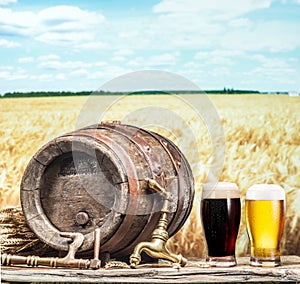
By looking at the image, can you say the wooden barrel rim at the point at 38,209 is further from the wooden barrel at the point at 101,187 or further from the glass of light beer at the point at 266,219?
the glass of light beer at the point at 266,219

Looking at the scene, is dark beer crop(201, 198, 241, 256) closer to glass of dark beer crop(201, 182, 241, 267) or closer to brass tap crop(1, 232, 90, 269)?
glass of dark beer crop(201, 182, 241, 267)

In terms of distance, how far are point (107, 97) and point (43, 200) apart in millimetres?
585

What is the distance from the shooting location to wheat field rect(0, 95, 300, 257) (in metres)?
4.77

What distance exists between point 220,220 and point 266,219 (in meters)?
0.17

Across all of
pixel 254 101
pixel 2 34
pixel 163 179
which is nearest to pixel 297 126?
pixel 254 101

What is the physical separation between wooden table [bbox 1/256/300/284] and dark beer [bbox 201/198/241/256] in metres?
0.11

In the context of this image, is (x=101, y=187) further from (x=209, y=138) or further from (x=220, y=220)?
(x=209, y=138)

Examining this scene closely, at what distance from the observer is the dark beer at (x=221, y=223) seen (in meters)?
3.03

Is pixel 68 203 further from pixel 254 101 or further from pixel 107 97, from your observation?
pixel 254 101

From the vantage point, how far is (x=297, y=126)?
5.21 meters

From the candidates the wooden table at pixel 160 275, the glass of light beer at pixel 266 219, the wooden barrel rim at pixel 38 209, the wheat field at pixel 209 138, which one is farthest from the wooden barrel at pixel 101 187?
the wheat field at pixel 209 138

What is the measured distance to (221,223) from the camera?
3.03m

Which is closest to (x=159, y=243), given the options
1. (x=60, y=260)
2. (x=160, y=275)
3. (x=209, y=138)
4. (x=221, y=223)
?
(x=160, y=275)

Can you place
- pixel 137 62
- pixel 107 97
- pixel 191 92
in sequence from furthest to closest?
pixel 137 62, pixel 107 97, pixel 191 92
